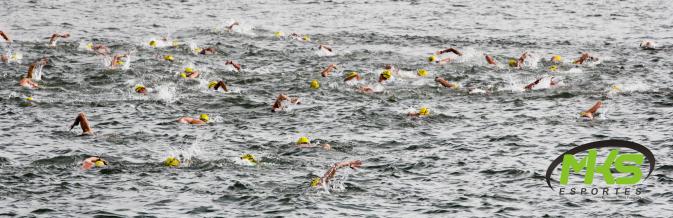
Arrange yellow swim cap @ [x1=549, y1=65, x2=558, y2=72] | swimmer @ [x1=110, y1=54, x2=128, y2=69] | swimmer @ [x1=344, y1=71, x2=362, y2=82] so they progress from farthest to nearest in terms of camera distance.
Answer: yellow swim cap @ [x1=549, y1=65, x2=558, y2=72], swimmer @ [x1=110, y1=54, x2=128, y2=69], swimmer @ [x1=344, y1=71, x2=362, y2=82]

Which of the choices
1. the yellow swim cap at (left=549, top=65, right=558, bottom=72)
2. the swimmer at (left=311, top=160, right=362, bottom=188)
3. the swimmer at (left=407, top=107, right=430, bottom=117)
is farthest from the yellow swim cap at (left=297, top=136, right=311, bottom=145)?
the yellow swim cap at (left=549, top=65, right=558, bottom=72)

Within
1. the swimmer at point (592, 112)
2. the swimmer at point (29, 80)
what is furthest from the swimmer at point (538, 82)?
the swimmer at point (29, 80)

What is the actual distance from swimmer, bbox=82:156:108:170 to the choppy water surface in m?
0.18

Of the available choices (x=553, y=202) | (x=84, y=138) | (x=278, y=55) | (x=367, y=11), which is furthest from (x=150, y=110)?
(x=367, y=11)

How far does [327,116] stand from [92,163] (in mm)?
6304

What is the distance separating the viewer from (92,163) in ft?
57.4

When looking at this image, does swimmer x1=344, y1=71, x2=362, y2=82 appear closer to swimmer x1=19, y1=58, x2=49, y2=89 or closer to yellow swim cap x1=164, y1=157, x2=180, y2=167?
swimmer x1=19, y1=58, x2=49, y2=89

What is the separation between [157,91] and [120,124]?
3.35 m

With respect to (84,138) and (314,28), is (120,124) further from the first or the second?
(314,28)

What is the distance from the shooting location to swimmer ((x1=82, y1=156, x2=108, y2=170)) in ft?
57.2

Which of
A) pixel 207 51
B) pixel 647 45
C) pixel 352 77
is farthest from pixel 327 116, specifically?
pixel 647 45

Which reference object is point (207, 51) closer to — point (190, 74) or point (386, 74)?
point (190, 74)

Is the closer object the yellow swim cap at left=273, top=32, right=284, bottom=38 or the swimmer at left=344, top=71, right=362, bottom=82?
the swimmer at left=344, top=71, right=362, bottom=82

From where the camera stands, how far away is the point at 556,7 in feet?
133
